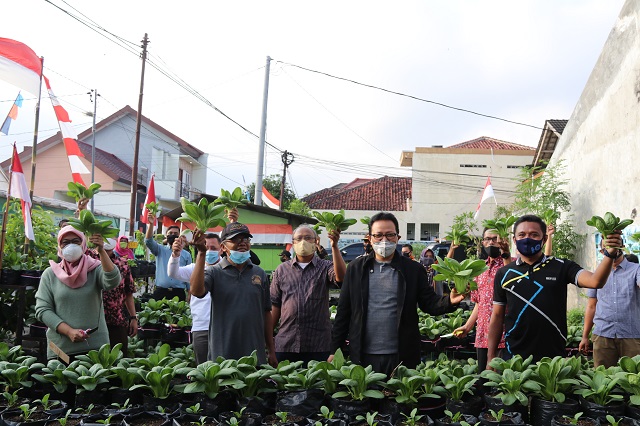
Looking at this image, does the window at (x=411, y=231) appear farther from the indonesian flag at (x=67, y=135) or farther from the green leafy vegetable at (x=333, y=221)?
the green leafy vegetable at (x=333, y=221)

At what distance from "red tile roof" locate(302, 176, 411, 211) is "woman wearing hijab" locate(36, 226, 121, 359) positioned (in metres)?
31.8

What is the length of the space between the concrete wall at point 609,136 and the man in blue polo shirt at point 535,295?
4.54 metres

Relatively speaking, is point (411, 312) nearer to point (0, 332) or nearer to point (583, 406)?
point (583, 406)

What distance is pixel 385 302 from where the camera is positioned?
383cm

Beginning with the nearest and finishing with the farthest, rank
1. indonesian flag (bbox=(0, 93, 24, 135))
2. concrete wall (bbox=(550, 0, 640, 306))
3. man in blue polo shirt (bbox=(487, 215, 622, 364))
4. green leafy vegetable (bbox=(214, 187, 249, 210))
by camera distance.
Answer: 1. man in blue polo shirt (bbox=(487, 215, 622, 364))
2. green leafy vegetable (bbox=(214, 187, 249, 210))
3. concrete wall (bbox=(550, 0, 640, 306))
4. indonesian flag (bbox=(0, 93, 24, 135))

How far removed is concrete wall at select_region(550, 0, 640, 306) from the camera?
7688mm

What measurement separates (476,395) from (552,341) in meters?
0.68

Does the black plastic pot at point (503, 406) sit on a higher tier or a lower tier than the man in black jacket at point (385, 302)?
lower

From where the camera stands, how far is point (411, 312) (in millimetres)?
3838

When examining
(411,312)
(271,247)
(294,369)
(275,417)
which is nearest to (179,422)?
(275,417)

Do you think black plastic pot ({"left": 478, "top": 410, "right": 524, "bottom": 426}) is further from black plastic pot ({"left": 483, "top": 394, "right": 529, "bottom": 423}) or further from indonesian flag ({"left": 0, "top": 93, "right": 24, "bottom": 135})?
indonesian flag ({"left": 0, "top": 93, "right": 24, "bottom": 135})

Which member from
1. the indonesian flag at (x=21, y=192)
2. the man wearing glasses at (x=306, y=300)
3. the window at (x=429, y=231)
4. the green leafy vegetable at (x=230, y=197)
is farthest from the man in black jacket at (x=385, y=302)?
the window at (x=429, y=231)

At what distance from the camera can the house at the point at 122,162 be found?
30.0 m

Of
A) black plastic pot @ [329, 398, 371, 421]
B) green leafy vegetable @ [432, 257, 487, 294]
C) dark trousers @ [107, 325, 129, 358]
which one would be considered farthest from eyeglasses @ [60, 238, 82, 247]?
green leafy vegetable @ [432, 257, 487, 294]
